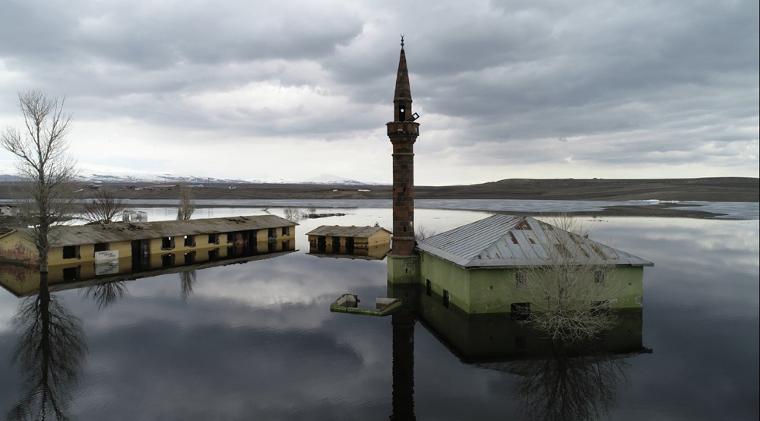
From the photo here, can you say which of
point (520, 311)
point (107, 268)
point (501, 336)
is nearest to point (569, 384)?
point (501, 336)

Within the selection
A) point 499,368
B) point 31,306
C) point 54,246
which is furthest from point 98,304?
point 499,368

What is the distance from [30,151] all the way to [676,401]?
51121mm

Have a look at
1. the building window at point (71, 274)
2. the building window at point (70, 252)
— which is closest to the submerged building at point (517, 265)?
the building window at point (71, 274)

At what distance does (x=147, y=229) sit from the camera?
51750 millimetres

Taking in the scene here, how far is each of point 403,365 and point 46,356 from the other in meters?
17.7

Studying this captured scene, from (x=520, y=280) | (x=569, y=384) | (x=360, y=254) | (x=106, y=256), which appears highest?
(x=520, y=280)

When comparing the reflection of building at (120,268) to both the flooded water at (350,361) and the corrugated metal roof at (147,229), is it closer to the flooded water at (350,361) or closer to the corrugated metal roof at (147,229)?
the corrugated metal roof at (147,229)

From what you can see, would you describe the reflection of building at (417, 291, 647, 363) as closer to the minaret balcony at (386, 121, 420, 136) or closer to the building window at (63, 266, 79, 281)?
the minaret balcony at (386, 121, 420, 136)

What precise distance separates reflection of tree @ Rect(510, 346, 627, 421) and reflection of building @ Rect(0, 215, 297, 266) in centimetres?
4111

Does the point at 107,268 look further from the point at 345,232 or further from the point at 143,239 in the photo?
the point at 345,232

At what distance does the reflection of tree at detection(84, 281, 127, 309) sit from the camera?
3278cm

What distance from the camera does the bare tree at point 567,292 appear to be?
2433cm

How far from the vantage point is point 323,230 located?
205 feet

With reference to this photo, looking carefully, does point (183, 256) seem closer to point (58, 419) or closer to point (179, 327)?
point (179, 327)
